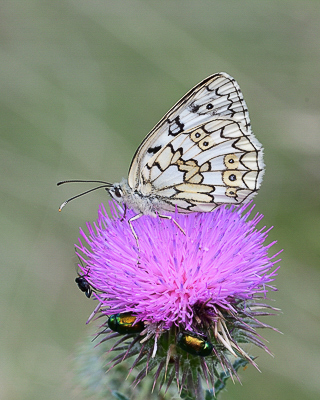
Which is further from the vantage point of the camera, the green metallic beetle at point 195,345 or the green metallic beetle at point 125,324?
the green metallic beetle at point 125,324

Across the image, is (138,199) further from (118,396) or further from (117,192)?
(118,396)

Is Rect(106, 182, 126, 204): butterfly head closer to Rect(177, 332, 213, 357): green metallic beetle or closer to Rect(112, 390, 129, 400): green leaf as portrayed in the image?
Rect(177, 332, 213, 357): green metallic beetle

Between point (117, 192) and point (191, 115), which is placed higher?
point (191, 115)

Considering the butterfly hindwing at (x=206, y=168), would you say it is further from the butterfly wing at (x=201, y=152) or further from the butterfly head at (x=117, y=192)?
the butterfly head at (x=117, y=192)

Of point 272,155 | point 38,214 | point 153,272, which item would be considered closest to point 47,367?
point 38,214

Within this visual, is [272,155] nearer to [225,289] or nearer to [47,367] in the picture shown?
[225,289]

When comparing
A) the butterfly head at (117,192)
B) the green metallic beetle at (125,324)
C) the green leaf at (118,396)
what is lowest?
the green leaf at (118,396)

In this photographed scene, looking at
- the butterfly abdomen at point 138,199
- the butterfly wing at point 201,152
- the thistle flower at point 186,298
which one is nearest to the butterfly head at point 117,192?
the butterfly abdomen at point 138,199

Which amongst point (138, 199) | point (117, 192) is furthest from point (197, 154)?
point (117, 192)
